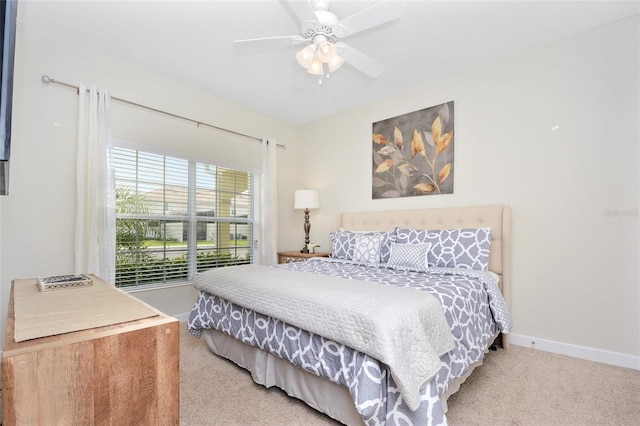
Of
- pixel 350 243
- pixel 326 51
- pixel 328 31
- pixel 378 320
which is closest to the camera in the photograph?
pixel 378 320

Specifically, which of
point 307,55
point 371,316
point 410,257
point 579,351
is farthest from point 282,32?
point 579,351

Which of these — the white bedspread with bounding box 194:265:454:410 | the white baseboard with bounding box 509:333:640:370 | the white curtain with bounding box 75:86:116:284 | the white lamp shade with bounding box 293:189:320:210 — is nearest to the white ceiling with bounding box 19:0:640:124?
the white curtain with bounding box 75:86:116:284

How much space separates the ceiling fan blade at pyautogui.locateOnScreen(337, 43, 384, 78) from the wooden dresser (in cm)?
204

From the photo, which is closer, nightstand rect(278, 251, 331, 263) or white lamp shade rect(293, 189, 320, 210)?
nightstand rect(278, 251, 331, 263)

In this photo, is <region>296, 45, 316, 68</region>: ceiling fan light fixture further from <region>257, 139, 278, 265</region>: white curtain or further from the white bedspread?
<region>257, 139, 278, 265</region>: white curtain

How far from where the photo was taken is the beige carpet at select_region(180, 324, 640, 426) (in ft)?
5.45

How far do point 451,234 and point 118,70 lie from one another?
350cm

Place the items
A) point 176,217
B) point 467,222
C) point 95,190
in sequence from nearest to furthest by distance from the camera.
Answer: point 95,190, point 467,222, point 176,217

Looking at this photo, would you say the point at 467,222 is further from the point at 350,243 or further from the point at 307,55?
the point at 307,55

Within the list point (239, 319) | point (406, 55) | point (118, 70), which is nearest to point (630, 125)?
point (406, 55)

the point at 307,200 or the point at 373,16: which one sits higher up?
the point at 373,16

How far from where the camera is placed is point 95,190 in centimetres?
266

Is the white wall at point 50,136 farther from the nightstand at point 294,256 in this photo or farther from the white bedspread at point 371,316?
the white bedspread at point 371,316

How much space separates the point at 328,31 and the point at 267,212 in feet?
8.32
